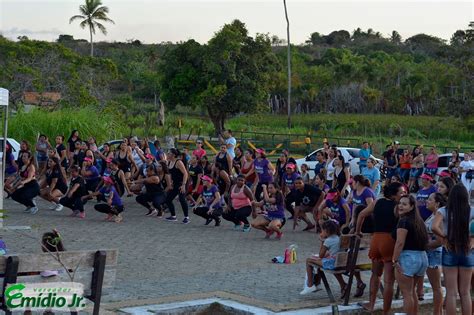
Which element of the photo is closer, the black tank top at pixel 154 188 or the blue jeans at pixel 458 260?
the blue jeans at pixel 458 260

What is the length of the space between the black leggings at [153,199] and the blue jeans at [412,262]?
34.9ft

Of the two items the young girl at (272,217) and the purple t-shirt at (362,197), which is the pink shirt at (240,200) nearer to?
the young girl at (272,217)

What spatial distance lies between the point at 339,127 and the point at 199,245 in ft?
132

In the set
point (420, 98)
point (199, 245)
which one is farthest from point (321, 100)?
point (199, 245)

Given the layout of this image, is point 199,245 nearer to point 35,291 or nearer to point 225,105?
point 35,291

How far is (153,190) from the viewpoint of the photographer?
19797mm

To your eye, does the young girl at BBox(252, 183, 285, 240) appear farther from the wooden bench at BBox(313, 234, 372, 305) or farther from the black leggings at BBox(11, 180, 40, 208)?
the wooden bench at BBox(313, 234, 372, 305)

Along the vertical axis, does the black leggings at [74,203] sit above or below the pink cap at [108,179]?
below

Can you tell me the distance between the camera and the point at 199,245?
1586 centimetres

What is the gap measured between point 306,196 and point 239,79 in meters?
29.9

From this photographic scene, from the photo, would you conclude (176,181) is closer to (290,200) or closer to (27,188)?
(290,200)

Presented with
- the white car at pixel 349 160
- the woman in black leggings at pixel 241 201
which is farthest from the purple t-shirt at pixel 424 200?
the white car at pixel 349 160

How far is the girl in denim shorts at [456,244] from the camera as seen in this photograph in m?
9.23

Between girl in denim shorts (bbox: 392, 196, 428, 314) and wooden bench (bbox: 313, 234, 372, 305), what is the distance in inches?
35.8
